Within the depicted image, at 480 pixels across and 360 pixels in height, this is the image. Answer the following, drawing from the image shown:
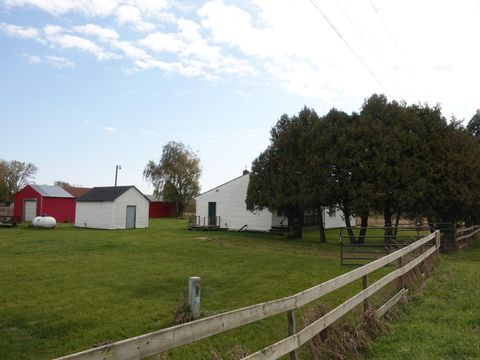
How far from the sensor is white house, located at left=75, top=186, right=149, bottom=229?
35812mm

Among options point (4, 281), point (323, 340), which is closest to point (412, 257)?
point (323, 340)

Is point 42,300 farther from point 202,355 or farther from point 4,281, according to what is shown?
point 202,355

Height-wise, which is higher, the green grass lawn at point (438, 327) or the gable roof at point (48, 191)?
the gable roof at point (48, 191)

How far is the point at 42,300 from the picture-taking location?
347 inches

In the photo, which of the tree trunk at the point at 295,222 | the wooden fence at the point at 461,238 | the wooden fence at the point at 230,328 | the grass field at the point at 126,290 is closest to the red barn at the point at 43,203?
Answer: the tree trunk at the point at 295,222

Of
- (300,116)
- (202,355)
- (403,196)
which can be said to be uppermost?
(300,116)

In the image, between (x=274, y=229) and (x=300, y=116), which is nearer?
(x=300, y=116)

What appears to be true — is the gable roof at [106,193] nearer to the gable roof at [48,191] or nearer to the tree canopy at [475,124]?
the gable roof at [48,191]

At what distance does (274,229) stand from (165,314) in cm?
2728

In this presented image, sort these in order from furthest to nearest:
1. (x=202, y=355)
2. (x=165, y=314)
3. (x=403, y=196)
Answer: (x=403, y=196), (x=165, y=314), (x=202, y=355)

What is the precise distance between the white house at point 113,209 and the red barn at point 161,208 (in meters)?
26.3

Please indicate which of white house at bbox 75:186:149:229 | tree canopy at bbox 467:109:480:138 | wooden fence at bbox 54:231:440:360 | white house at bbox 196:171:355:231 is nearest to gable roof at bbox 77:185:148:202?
white house at bbox 75:186:149:229

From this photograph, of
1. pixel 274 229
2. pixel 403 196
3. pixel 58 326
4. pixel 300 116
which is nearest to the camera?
pixel 58 326

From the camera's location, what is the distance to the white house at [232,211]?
35.6 m
